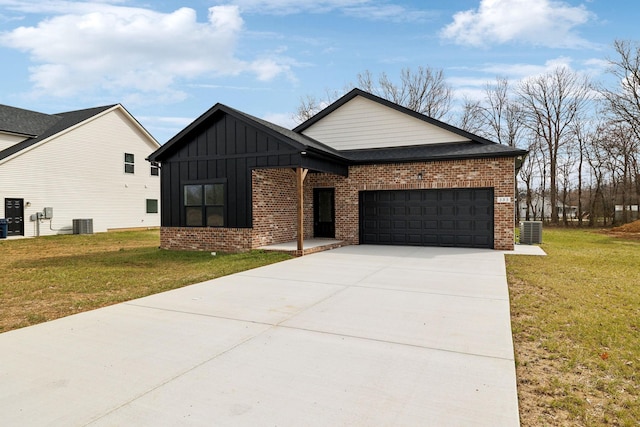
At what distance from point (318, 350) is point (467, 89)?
34.2 metres

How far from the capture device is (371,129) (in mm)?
15289

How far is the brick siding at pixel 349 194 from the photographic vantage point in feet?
39.2

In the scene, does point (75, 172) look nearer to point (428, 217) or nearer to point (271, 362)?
point (428, 217)

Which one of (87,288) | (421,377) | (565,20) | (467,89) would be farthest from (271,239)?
(467,89)

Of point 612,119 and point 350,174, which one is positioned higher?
point 612,119

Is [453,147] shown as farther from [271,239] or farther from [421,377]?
[421,377]

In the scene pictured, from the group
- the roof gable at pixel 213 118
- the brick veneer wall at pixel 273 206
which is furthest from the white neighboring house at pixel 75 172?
the brick veneer wall at pixel 273 206

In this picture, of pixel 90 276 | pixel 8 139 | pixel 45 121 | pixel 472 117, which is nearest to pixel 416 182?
pixel 90 276

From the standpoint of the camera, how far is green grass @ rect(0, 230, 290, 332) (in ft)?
17.9

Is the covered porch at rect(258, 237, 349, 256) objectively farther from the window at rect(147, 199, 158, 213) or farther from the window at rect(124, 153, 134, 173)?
the window at rect(147, 199, 158, 213)

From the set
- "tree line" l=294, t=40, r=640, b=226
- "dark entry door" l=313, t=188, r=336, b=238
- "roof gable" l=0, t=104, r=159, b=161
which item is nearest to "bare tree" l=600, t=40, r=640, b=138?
"tree line" l=294, t=40, r=640, b=226

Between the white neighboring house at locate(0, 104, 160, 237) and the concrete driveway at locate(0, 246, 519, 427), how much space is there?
1818 centimetres

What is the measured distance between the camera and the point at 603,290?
645 centimetres

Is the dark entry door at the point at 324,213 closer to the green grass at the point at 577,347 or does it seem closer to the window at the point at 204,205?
the window at the point at 204,205
